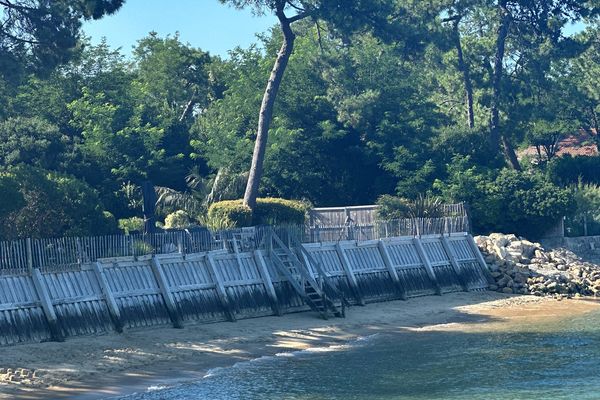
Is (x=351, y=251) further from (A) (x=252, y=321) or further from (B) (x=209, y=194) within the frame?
(B) (x=209, y=194)

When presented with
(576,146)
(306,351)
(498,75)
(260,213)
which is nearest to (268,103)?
(260,213)

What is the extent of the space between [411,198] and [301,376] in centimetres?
2881

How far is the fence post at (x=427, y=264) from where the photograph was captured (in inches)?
1907

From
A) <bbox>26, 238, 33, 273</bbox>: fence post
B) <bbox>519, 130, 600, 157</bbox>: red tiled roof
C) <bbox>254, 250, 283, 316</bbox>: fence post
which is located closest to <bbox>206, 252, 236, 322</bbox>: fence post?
<bbox>254, 250, 283, 316</bbox>: fence post

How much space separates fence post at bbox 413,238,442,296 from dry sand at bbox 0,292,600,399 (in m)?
0.61

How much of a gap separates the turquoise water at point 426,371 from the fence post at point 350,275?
192 inches

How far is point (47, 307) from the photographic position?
33125 mm

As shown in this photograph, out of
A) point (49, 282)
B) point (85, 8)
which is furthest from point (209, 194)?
point (49, 282)

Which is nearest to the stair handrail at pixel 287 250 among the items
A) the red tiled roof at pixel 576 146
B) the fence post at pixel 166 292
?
the fence post at pixel 166 292

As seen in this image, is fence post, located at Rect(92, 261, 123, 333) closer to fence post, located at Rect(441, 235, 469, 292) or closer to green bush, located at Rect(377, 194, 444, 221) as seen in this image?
fence post, located at Rect(441, 235, 469, 292)

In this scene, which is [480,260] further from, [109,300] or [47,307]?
[47,307]

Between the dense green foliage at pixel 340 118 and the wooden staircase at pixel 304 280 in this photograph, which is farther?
the dense green foliage at pixel 340 118

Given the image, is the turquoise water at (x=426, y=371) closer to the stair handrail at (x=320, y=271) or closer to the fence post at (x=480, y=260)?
the stair handrail at (x=320, y=271)

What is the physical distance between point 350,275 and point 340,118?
2065 cm
